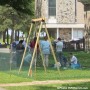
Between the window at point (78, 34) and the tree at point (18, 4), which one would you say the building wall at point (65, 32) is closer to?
the window at point (78, 34)

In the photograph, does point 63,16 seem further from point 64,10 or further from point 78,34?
point 78,34

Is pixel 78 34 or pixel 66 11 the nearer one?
pixel 66 11

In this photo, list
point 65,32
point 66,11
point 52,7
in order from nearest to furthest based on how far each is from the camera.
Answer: point 66,11 → point 52,7 → point 65,32

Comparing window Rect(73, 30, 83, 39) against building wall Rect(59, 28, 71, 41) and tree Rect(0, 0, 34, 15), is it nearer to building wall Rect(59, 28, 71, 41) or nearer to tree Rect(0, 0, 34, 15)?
building wall Rect(59, 28, 71, 41)

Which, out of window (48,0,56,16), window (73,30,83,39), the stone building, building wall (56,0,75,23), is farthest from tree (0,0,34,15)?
window (73,30,83,39)

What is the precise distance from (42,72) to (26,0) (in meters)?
8.35

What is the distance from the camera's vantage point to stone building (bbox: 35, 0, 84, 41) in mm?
75375

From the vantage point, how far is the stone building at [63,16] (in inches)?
2968

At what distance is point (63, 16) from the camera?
249 feet

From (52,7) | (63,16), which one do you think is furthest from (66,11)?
(52,7)

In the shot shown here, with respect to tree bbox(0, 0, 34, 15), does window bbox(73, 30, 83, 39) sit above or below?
below

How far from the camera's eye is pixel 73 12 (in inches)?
2987

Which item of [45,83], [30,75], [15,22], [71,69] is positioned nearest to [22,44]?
[71,69]

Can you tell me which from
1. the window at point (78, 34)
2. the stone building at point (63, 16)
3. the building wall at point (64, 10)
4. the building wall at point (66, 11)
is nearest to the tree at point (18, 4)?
the stone building at point (63, 16)
